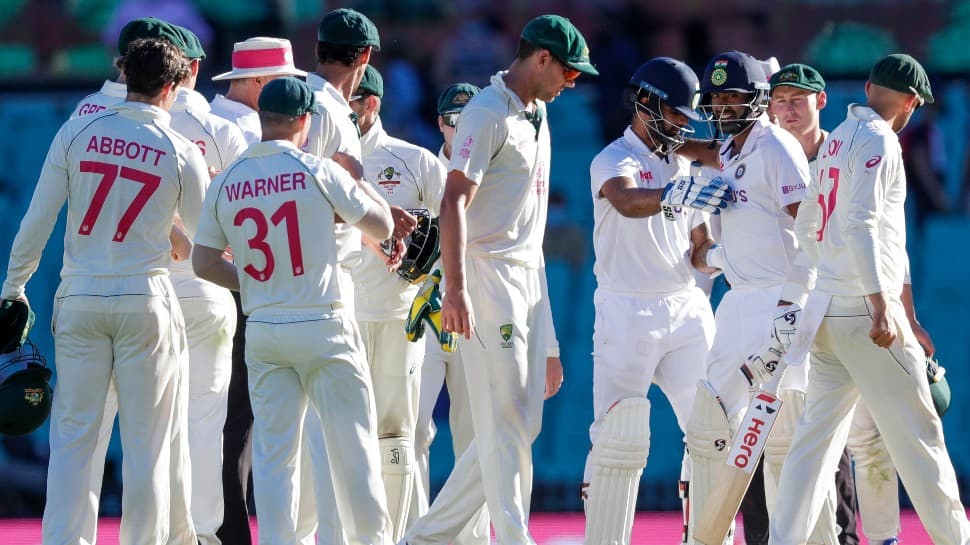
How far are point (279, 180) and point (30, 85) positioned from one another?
184 inches

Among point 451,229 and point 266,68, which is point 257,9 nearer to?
point 266,68

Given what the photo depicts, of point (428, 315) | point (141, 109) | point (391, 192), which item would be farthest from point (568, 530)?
point (141, 109)

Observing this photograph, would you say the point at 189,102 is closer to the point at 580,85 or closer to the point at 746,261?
the point at 746,261

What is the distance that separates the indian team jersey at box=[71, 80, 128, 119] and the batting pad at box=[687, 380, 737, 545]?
219 cm

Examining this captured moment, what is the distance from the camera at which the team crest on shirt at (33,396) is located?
514 centimetres

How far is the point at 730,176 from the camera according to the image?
5.61 meters

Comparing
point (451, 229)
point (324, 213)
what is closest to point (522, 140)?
point (451, 229)

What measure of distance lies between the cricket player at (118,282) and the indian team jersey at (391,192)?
112cm

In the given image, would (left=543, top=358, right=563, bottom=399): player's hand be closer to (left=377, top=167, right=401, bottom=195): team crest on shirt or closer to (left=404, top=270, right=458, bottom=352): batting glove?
(left=404, top=270, right=458, bottom=352): batting glove

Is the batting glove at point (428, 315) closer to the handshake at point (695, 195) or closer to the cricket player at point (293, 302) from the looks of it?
the cricket player at point (293, 302)

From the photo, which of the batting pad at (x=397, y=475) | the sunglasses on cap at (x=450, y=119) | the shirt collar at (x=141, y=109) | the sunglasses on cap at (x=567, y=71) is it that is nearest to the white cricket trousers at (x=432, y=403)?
the batting pad at (x=397, y=475)

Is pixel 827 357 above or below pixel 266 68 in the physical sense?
below

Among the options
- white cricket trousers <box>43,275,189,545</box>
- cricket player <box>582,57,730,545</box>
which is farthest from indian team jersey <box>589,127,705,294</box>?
white cricket trousers <box>43,275,189,545</box>

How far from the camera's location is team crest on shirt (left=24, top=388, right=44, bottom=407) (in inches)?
202
